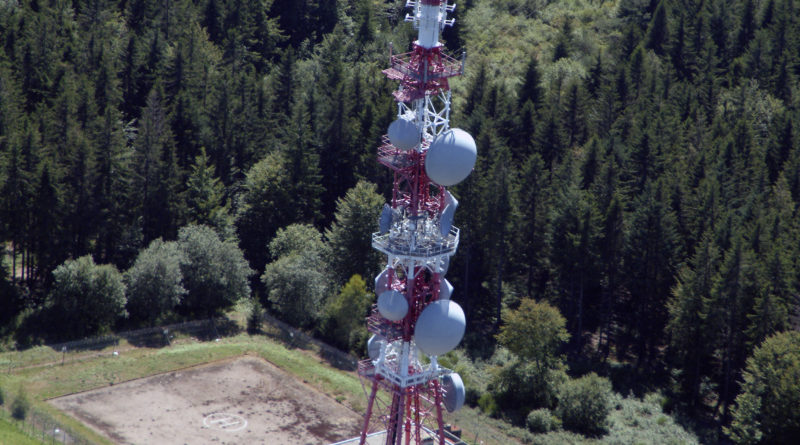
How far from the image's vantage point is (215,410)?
61438mm

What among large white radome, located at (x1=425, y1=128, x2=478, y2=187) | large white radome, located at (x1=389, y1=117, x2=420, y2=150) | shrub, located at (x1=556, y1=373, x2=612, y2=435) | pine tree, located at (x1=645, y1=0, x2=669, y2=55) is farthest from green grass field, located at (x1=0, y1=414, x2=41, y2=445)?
pine tree, located at (x1=645, y1=0, x2=669, y2=55)

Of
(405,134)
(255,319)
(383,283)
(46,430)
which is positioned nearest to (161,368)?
(255,319)

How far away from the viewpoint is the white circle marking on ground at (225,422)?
195 feet

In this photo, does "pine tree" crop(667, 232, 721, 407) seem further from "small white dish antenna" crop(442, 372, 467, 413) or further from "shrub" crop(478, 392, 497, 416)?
"small white dish antenna" crop(442, 372, 467, 413)

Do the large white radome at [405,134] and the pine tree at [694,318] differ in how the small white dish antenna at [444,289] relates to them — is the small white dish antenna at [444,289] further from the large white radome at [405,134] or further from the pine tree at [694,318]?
the pine tree at [694,318]

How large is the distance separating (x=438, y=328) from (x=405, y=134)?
353 inches

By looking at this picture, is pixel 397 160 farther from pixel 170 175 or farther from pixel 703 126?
pixel 703 126

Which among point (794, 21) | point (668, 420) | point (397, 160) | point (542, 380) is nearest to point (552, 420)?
point (542, 380)

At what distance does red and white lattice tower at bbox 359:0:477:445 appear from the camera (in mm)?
43719

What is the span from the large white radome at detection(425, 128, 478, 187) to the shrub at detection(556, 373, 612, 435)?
25936mm

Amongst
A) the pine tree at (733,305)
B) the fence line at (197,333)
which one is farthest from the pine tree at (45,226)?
the pine tree at (733,305)

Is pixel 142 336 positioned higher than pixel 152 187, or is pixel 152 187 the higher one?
pixel 152 187

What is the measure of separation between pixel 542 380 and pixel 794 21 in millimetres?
70201

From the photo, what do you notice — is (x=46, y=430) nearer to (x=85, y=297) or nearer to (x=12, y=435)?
(x=12, y=435)
